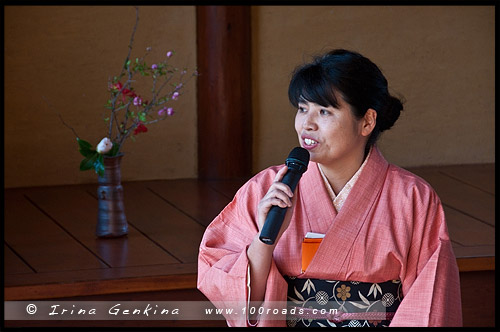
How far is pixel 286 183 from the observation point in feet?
6.28

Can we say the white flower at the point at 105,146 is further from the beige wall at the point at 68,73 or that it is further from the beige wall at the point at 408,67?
the beige wall at the point at 408,67

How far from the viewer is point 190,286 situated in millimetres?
3068

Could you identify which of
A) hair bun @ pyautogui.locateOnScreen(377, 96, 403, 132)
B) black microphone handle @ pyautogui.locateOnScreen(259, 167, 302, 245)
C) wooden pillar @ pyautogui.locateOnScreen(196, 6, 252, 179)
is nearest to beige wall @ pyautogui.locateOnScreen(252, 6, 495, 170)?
wooden pillar @ pyautogui.locateOnScreen(196, 6, 252, 179)

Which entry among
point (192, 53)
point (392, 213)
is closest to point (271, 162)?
point (192, 53)

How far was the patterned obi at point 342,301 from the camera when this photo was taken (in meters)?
2.14

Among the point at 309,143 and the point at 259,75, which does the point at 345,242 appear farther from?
the point at 259,75

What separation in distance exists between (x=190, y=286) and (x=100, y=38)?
176cm

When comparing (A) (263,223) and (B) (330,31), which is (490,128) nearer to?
(B) (330,31)

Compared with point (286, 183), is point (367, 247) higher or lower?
lower

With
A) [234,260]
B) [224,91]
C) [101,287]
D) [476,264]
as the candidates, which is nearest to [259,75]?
[224,91]

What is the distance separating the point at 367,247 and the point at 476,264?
4.12 feet

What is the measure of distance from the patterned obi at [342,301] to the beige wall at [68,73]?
97.4 inches

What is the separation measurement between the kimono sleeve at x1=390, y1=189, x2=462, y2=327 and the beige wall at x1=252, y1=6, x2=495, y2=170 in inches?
97.7

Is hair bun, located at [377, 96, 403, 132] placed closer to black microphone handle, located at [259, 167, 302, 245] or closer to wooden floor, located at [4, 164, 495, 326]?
black microphone handle, located at [259, 167, 302, 245]
